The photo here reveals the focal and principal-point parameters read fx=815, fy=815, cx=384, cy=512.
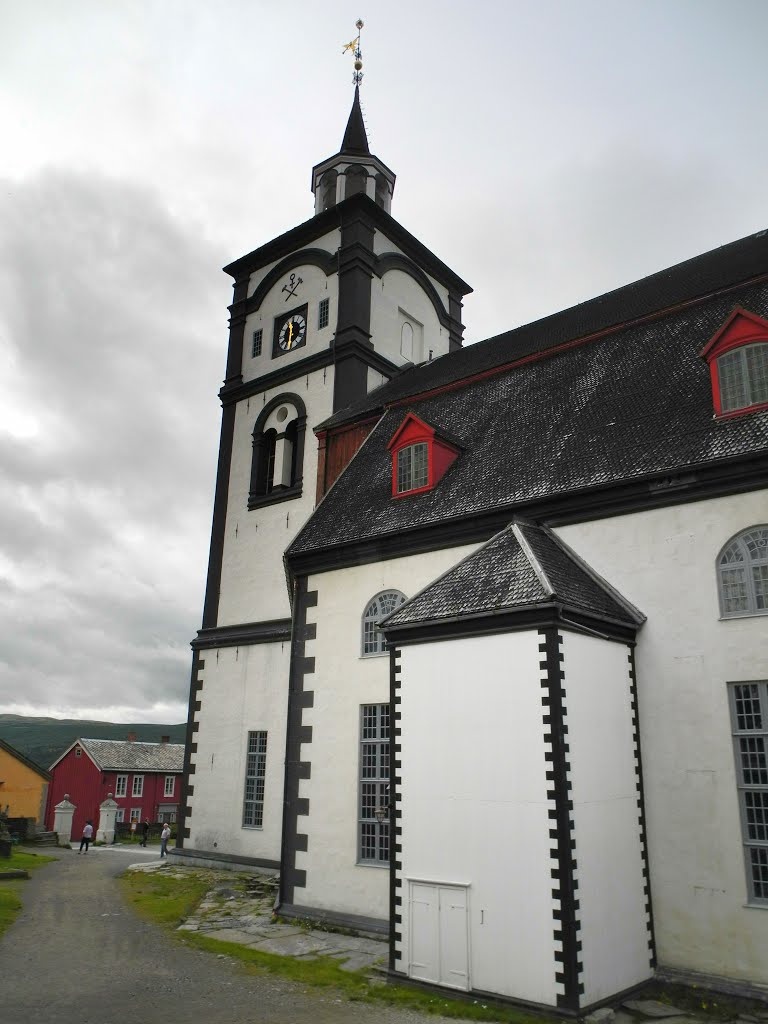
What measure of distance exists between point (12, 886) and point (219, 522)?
11.0m

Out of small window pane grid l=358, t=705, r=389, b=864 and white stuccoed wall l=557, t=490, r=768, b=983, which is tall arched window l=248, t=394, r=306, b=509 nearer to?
small window pane grid l=358, t=705, r=389, b=864

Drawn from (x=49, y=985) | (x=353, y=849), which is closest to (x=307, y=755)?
(x=353, y=849)

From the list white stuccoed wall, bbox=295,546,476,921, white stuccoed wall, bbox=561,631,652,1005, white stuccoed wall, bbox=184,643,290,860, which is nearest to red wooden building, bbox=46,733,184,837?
white stuccoed wall, bbox=184,643,290,860

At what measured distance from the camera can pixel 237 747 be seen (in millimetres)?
21719

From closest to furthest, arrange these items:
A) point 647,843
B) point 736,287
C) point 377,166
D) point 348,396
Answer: point 647,843 → point 736,287 → point 348,396 → point 377,166

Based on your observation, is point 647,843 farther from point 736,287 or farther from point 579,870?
point 736,287

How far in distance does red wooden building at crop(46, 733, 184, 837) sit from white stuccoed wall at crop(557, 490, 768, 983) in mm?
46846

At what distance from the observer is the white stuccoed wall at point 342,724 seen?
14.9m

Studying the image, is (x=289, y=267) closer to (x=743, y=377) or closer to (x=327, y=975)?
(x=743, y=377)

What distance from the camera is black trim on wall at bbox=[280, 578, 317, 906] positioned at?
15734 millimetres

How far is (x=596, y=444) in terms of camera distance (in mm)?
14406

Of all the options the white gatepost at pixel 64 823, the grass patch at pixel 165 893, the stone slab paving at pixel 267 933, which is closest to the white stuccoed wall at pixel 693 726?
the stone slab paving at pixel 267 933

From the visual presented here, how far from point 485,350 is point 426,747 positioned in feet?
42.4

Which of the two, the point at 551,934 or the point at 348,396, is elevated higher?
the point at 348,396
